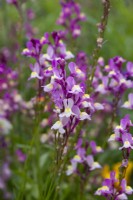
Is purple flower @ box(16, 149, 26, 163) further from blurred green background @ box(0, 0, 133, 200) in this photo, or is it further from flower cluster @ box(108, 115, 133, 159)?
flower cluster @ box(108, 115, 133, 159)

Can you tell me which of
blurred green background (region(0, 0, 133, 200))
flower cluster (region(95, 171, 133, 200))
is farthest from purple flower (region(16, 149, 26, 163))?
flower cluster (region(95, 171, 133, 200))

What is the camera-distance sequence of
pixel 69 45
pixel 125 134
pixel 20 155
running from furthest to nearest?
pixel 69 45 → pixel 20 155 → pixel 125 134

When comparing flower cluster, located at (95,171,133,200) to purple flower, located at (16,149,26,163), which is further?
purple flower, located at (16,149,26,163)

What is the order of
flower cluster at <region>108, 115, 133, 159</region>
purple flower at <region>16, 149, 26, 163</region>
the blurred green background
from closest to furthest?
1. flower cluster at <region>108, 115, 133, 159</region>
2. the blurred green background
3. purple flower at <region>16, 149, 26, 163</region>

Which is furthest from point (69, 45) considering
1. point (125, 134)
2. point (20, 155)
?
point (125, 134)

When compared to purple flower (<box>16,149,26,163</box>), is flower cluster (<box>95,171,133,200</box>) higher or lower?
lower

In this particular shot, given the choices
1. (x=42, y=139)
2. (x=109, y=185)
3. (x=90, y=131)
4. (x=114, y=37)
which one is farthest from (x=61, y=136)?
(x=114, y=37)

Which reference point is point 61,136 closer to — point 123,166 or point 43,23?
point 123,166

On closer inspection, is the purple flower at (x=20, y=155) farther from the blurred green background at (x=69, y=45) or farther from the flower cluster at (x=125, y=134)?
the flower cluster at (x=125, y=134)

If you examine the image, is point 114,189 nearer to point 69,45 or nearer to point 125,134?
point 125,134

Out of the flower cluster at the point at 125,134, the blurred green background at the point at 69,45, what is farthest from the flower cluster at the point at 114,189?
the blurred green background at the point at 69,45

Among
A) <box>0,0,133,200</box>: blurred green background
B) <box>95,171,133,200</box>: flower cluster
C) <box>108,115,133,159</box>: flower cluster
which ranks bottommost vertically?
<box>95,171,133,200</box>: flower cluster

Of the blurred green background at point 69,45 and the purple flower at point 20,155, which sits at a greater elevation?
the blurred green background at point 69,45
